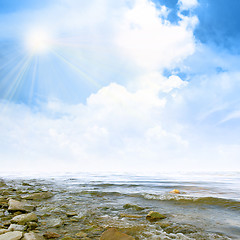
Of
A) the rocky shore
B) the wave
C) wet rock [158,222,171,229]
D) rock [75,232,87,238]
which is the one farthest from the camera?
the wave

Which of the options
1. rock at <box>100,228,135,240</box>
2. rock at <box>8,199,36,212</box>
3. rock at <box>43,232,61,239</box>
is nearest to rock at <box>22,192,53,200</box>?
rock at <box>8,199,36,212</box>

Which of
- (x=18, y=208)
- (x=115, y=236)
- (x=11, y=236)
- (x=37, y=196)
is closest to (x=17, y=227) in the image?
(x=11, y=236)

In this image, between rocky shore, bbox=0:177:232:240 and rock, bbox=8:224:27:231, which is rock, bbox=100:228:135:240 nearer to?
rocky shore, bbox=0:177:232:240

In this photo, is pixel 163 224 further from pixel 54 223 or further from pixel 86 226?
pixel 54 223

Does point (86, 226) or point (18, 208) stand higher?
point (18, 208)

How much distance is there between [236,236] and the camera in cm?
270

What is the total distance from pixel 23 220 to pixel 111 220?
1.63 meters

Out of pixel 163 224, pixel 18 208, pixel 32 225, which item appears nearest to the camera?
pixel 32 225

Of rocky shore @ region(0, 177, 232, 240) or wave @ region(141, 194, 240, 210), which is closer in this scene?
rocky shore @ region(0, 177, 232, 240)

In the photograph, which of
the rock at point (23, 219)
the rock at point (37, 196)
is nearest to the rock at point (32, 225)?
the rock at point (23, 219)

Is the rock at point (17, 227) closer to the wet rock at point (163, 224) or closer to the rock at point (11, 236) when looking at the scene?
the rock at point (11, 236)

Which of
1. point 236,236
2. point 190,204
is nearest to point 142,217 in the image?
point 236,236

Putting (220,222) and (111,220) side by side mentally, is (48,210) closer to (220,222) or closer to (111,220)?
(111,220)

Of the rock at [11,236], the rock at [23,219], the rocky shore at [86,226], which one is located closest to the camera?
the rock at [11,236]
